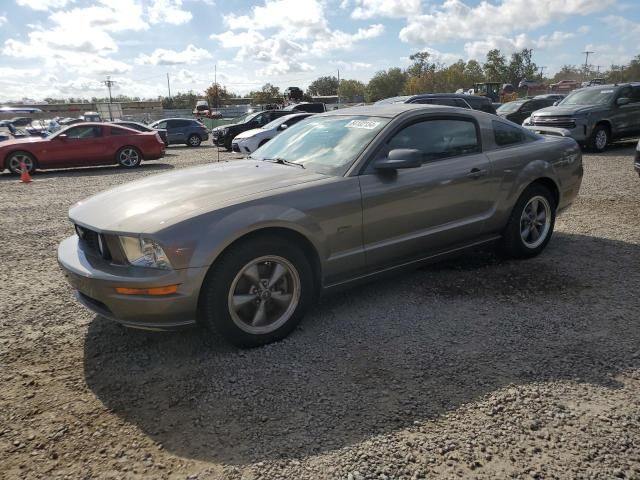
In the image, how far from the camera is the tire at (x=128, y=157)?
14148 mm

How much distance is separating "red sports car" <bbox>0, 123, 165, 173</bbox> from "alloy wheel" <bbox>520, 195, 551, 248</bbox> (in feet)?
40.4

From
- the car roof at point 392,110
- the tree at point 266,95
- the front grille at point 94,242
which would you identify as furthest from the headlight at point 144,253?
the tree at point 266,95

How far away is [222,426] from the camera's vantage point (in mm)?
2496

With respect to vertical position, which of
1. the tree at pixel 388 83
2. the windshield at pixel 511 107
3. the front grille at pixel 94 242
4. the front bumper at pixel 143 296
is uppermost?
the tree at pixel 388 83

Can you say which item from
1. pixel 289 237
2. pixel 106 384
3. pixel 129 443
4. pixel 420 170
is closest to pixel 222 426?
pixel 129 443

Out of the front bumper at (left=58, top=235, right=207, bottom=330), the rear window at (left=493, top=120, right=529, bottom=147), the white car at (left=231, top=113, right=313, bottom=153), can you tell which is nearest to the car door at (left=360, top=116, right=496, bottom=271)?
the rear window at (left=493, top=120, right=529, bottom=147)

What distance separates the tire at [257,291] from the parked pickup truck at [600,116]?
11.9 m

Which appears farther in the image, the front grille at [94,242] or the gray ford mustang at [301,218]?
the front grille at [94,242]

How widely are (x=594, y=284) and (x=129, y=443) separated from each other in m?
3.89

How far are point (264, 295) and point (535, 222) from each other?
315 centimetres

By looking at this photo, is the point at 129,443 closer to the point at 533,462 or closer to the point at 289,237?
the point at 289,237

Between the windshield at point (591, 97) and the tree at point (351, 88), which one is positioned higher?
the tree at point (351, 88)

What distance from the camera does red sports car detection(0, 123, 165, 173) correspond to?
12969 millimetres

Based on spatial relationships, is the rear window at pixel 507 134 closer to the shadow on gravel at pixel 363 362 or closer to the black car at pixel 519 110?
the shadow on gravel at pixel 363 362
